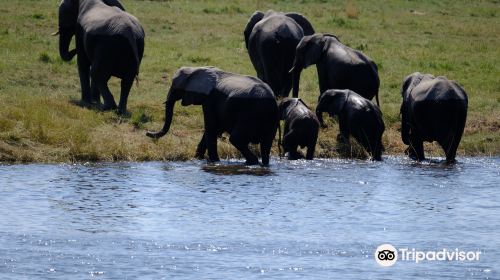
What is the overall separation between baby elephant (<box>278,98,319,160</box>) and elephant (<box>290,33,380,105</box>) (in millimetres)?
1844

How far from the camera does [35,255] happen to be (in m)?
13.6

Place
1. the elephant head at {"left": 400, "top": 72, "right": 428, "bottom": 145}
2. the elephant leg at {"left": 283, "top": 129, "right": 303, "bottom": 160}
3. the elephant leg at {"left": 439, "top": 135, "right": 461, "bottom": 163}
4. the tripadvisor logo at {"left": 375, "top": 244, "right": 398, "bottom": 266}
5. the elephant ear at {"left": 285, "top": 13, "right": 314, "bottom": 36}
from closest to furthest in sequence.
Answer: the tripadvisor logo at {"left": 375, "top": 244, "right": 398, "bottom": 266}
the elephant leg at {"left": 283, "top": 129, "right": 303, "bottom": 160}
the elephant leg at {"left": 439, "top": 135, "right": 461, "bottom": 163}
the elephant head at {"left": 400, "top": 72, "right": 428, "bottom": 145}
the elephant ear at {"left": 285, "top": 13, "right": 314, "bottom": 36}

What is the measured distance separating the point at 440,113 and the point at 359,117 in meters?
1.18

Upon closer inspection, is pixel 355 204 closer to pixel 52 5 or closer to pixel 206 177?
pixel 206 177

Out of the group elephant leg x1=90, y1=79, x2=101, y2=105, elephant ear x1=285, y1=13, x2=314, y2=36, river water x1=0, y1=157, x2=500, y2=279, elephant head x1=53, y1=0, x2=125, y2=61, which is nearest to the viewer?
river water x1=0, y1=157, x2=500, y2=279

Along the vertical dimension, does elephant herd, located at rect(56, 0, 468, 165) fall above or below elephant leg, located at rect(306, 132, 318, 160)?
above

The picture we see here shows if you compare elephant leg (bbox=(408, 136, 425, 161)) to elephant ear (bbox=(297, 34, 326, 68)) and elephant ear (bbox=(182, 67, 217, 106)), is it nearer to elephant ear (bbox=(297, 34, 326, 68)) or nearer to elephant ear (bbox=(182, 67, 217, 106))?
elephant ear (bbox=(297, 34, 326, 68))

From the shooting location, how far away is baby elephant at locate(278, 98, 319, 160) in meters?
19.3

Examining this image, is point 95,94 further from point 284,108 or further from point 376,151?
point 376,151

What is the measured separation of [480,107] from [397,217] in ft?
25.2

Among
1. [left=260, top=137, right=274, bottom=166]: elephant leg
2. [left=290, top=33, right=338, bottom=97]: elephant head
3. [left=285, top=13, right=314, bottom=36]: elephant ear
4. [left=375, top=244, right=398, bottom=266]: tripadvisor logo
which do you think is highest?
[left=375, top=244, right=398, bottom=266]: tripadvisor logo

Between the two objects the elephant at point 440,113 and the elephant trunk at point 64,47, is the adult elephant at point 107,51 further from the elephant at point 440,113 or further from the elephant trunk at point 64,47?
the elephant at point 440,113

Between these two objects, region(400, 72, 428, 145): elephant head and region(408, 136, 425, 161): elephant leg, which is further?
region(400, 72, 428, 145): elephant head

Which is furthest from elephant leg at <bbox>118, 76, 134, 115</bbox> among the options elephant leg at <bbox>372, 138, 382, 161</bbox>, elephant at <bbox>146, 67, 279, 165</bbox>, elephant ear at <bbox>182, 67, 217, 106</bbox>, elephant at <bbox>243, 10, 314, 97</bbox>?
elephant leg at <bbox>372, 138, 382, 161</bbox>
